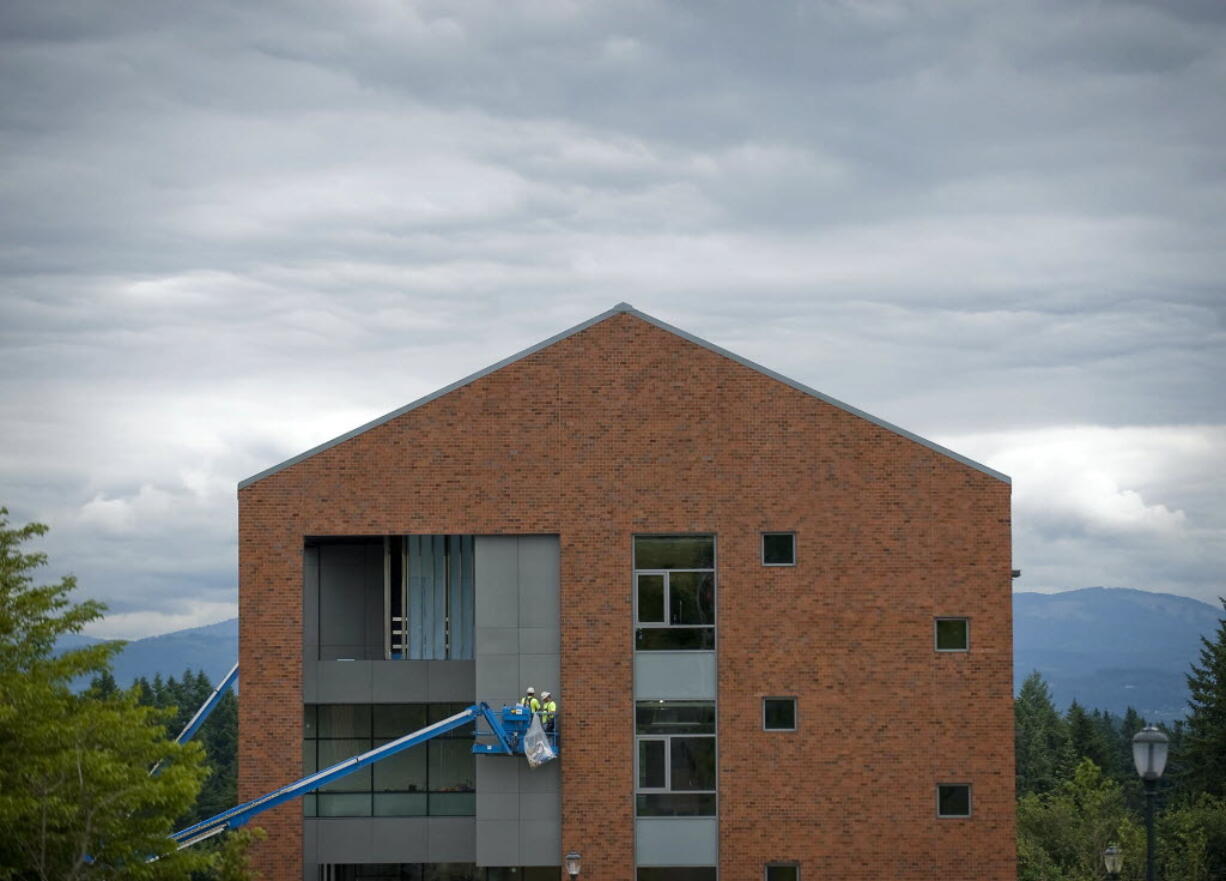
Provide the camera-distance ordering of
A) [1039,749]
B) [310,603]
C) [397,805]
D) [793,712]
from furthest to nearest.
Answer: [1039,749] < [310,603] < [397,805] < [793,712]

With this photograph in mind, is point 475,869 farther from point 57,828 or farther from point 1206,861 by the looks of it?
point 1206,861

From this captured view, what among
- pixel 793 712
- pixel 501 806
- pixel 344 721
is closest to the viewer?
pixel 793 712

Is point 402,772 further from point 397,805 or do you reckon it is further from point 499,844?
point 499,844


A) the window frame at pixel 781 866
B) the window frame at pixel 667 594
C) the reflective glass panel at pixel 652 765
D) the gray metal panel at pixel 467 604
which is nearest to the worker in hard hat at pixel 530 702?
the window frame at pixel 667 594

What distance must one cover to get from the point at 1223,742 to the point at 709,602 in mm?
49632

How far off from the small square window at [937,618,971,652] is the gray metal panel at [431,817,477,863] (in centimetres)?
1162

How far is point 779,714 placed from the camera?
121 feet

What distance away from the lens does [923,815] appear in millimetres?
36438

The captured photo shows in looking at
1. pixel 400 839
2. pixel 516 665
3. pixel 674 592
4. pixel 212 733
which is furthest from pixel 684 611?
pixel 212 733

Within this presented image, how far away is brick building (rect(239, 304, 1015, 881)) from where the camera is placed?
36531 mm

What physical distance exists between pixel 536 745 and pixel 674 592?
4.69m

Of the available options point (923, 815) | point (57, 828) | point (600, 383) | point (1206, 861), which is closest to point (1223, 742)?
point (1206, 861)

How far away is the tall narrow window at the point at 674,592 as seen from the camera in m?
37.1

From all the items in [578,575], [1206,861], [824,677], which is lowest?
[1206,861]
